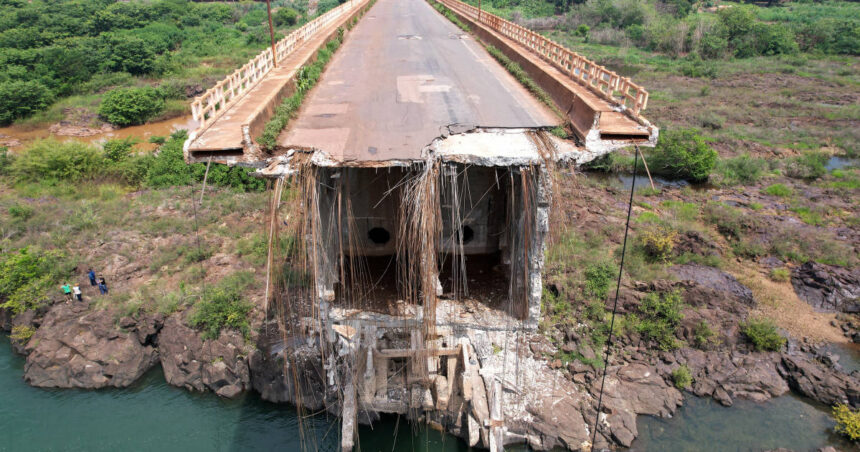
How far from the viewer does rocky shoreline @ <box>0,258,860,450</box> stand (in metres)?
12.6

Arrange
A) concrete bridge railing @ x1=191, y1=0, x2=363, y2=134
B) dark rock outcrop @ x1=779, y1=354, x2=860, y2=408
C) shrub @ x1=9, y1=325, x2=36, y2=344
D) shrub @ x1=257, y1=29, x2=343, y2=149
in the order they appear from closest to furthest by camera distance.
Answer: concrete bridge railing @ x1=191, y1=0, x2=363, y2=134, shrub @ x1=257, y1=29, x2=343, y2=149, dark rock outcrop @ x1=779, y1=354, x2=860, y2=408, shrub @ x1=9, y1=325, x2=36, y2=344

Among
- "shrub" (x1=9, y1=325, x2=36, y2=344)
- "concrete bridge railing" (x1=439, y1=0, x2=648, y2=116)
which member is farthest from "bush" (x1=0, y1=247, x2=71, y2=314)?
"concrete bridge railing" (x1=439, y1=0, x2=648, y2=116)

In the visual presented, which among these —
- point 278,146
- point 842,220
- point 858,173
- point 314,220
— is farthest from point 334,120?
point 858,173

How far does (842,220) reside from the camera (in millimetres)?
21172

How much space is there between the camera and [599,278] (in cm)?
1606

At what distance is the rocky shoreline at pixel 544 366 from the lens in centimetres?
1262

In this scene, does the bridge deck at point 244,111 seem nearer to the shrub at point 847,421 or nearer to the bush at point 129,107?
the shrub at point 847,421

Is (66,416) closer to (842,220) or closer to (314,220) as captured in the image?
(314,220)

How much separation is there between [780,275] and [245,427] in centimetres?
1820

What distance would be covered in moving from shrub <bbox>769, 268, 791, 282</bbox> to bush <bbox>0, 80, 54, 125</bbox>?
44.9 m

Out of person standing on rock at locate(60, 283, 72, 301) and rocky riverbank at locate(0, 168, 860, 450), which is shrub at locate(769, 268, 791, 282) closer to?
rocky riverbank at locate(0, 168, 860, 450)

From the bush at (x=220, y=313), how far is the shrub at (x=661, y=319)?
1192cm

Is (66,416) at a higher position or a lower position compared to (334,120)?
lower

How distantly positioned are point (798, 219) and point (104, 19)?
2397 inches
